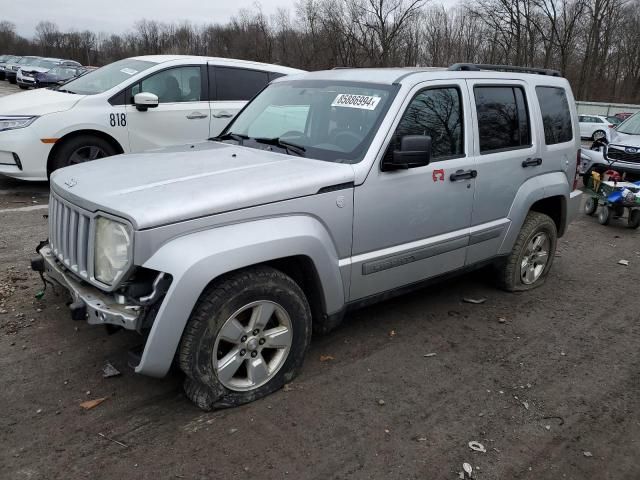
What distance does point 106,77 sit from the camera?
25.6ft

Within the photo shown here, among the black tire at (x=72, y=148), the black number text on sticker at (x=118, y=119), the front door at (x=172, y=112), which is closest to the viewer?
the black tire at (x=72, y=148)

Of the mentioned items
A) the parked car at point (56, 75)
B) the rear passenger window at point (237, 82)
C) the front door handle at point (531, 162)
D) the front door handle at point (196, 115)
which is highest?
the parked car at point (56, 75)

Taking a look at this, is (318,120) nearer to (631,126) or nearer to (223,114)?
(223,114)

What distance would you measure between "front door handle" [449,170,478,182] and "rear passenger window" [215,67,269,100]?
15.5 feet

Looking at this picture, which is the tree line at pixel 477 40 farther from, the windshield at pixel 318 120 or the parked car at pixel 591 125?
the windshield at pixel 318 120

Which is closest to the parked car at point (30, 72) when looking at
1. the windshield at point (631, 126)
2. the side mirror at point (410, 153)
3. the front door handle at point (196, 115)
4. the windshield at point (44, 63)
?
the windshield at point (44, 63)

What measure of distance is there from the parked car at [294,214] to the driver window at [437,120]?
1cm

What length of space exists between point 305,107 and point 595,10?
57.5 metres

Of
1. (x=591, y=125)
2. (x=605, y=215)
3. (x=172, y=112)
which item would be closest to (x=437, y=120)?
(x=172, y=112)

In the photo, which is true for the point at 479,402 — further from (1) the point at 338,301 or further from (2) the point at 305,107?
(2) the point at 305,107

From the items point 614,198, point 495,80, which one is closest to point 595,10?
point 614,198

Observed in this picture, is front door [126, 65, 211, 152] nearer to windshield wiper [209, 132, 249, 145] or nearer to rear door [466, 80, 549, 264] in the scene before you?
windshield wiper [209, 132, 249, 145]

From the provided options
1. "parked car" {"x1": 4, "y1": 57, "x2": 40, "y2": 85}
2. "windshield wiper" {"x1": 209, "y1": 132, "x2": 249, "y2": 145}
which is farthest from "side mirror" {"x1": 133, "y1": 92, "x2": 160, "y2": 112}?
"parked car" {"x1": 4, "y1": 57, "x2": 40, "y2": 85}

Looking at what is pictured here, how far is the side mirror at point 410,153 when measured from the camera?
348cm
